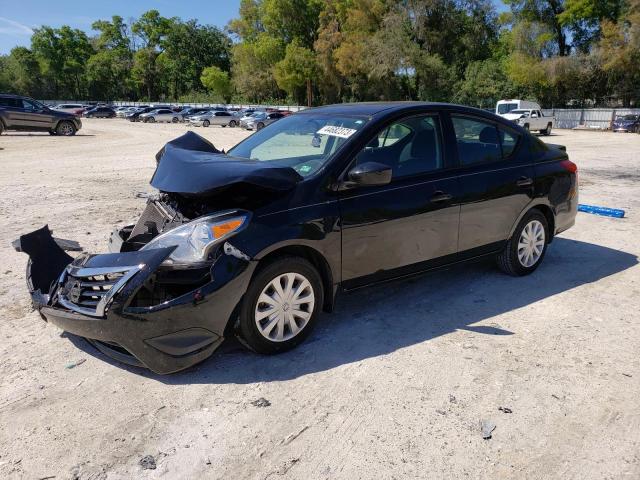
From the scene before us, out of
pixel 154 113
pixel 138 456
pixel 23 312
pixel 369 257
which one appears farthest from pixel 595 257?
pixel 154 113

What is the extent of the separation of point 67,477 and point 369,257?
2.38 m

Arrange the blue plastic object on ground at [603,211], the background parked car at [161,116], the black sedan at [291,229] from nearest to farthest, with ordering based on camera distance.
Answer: the black sedan at [291,229], the blue plastic object on ground at [603,211], the background parked car at [161,116]

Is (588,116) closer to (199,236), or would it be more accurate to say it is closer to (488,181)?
(488,181)

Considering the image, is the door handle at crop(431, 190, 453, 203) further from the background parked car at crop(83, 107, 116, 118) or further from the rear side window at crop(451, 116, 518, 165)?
the background parked car at crop(83, 107, 116, 118)

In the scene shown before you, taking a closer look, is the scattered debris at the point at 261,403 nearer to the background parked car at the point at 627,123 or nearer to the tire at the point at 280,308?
the tire at the point at 280,308

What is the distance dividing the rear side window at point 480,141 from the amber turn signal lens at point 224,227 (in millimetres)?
2210

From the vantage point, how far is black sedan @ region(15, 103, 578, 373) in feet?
10.5

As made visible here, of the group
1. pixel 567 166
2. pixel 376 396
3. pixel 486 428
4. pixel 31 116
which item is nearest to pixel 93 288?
pixel 376 396

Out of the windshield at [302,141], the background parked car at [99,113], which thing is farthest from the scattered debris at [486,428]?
the background parked car at [99,113]

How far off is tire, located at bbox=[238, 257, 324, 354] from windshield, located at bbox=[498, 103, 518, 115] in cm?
3659

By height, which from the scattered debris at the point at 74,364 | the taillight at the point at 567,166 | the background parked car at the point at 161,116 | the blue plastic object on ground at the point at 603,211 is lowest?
the scattered debris at the point at 74,364

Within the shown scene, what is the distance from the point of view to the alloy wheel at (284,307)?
11.5ft

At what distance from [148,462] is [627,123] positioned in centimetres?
4213

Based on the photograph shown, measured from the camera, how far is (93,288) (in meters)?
3.20
